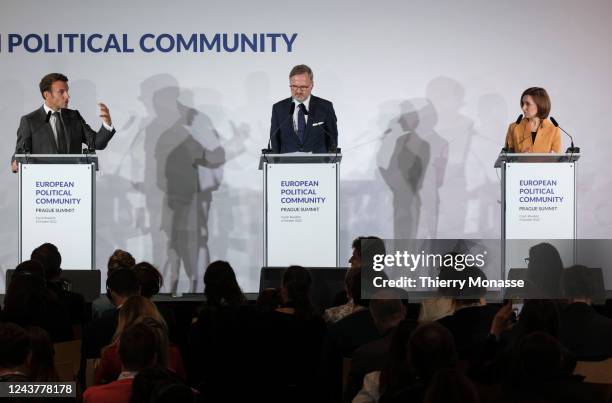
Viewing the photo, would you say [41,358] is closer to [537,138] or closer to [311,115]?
[311,115]

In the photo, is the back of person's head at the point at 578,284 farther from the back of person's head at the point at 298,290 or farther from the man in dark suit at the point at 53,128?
the man in dark suit at the point at 53,128

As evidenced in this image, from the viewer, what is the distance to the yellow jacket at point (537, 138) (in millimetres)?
7387

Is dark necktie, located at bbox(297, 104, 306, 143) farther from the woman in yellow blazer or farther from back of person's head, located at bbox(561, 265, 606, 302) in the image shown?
back of person's head, located at bbox(561, 265, 606, 302)

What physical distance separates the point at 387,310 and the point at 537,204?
3277 millimetres

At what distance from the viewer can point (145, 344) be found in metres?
3.30

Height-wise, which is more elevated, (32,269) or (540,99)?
(540,99)

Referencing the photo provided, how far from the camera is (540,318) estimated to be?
377 centimetres

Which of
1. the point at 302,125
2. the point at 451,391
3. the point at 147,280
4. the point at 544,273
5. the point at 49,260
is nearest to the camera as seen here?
the point at 451,391

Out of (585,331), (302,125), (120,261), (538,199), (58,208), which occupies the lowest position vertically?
(585,331)

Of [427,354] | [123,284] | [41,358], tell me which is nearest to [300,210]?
[123,284]

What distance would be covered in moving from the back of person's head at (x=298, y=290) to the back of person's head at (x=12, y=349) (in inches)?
67.7

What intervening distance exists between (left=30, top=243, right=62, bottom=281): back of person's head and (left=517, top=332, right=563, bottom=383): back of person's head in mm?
3538

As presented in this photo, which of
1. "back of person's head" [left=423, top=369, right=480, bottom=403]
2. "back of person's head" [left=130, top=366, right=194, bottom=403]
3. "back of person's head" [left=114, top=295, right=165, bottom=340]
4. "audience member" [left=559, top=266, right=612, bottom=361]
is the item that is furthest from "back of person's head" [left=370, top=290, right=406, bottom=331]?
"back of person's head" [left=423, top=369, right=480, bottom=403]

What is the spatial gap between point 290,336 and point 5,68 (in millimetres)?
6106
